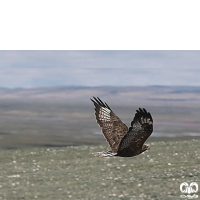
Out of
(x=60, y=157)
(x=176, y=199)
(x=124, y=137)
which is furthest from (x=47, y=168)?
(x=124, y=137)

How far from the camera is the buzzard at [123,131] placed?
14109 millimetres

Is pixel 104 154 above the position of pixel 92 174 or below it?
above

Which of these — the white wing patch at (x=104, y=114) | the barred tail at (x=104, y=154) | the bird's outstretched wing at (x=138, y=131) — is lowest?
the barred tail at (x=104, y=154)

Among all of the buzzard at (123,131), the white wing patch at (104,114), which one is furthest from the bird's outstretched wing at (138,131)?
the white wing patch at (104,114)

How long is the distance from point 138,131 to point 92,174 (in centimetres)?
999

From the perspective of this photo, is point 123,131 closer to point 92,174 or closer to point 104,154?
point 104,154

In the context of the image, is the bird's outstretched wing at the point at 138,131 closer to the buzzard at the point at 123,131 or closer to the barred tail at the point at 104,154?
the buzzard at the point at 123,131

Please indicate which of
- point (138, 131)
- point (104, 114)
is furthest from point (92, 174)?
point (138, 131)

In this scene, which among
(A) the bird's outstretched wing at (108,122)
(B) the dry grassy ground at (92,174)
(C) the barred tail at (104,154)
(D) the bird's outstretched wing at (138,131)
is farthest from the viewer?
(B) the dry grassy ground at (92,174)

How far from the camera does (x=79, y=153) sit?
32.2 metres

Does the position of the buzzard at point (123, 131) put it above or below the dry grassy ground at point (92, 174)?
above

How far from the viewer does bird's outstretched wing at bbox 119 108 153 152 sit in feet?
46.0

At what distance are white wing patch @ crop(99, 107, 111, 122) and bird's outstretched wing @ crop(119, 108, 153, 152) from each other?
177cm

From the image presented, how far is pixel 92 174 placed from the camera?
78.1 ft
